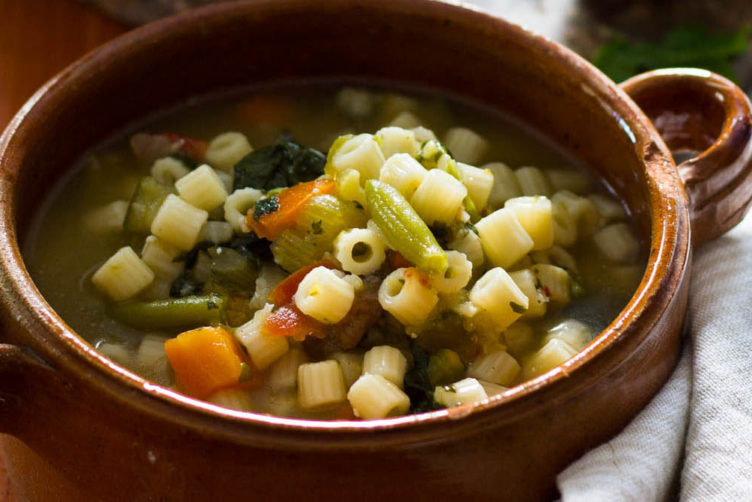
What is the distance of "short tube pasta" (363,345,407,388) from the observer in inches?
72.3

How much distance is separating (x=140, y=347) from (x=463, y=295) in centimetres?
65

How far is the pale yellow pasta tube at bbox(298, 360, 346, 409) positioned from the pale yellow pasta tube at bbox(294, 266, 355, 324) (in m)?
0.09

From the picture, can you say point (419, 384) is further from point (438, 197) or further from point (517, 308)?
point (438, 197)

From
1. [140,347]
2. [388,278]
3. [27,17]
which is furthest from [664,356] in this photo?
[27,17]

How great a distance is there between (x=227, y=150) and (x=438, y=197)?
0.65 m

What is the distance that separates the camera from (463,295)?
75.8 inches

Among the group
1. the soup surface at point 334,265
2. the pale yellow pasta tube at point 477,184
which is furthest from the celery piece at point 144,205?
the pale yellow pasta tube at point 477,184

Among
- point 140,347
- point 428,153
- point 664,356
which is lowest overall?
point 140,347

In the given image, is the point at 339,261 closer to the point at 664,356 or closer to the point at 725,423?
the point at 664,356

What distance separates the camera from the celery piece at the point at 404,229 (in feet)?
6.07

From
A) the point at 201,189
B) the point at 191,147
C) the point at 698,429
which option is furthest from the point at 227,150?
the point at 698,429

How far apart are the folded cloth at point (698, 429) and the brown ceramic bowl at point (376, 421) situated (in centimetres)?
4

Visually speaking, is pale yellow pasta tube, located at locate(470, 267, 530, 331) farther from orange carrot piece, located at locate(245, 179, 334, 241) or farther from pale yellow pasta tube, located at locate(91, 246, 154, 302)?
pale yellow pasta tube, located at locate(91, 246, 154, 302)

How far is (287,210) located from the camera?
2.02 metres
